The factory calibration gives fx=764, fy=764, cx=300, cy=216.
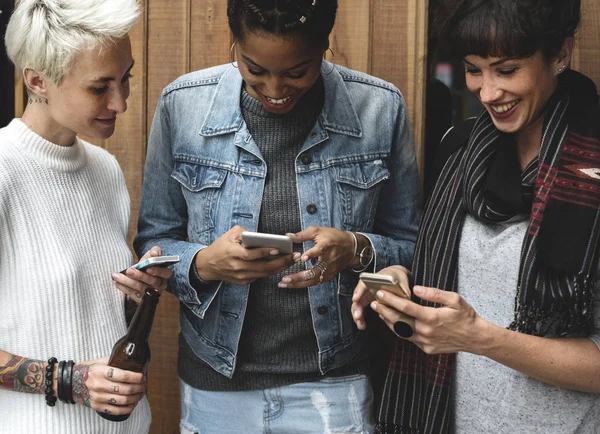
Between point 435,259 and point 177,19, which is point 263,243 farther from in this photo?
point 177,19

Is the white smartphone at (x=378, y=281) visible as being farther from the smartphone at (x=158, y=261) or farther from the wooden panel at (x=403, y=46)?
the wooden panel at (x=403, y=46)

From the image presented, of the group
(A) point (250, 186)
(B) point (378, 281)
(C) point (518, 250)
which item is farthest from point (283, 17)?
(C) point (518, 250)

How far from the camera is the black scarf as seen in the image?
73.1 inches

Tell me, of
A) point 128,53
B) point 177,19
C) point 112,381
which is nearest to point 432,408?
point 112,381

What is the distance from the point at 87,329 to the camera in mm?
2018

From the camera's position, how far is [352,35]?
2682mm

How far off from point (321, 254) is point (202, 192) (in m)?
0.45

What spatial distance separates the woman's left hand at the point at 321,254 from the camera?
2.01 m

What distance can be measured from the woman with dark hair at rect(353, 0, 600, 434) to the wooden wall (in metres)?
0.58

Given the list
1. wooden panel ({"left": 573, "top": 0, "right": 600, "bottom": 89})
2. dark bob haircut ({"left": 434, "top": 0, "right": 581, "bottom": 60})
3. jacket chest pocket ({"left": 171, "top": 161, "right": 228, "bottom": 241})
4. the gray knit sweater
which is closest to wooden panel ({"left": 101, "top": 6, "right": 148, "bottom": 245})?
jacket chest pocket ({"left": 171, "top": 161, "right": 228, "bottom": 241})

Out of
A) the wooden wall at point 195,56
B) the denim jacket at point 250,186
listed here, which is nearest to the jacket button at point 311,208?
the denim jacket at point 250,186

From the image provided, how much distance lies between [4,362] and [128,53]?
2.88ft

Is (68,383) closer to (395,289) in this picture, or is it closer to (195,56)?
(395,289)

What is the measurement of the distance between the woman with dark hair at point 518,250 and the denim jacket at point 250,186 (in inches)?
7.7
